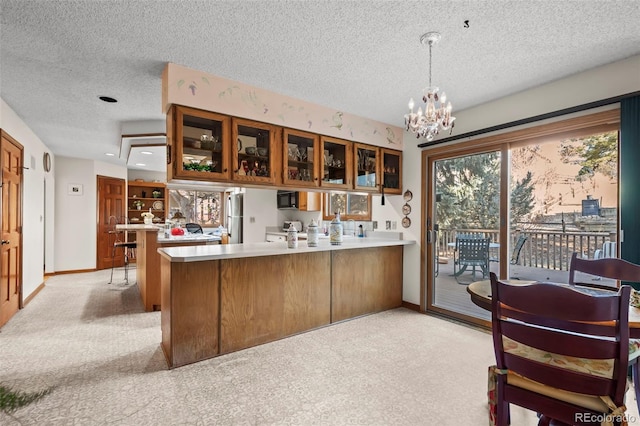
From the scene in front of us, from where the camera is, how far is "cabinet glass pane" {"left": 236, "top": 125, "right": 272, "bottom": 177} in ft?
10.2

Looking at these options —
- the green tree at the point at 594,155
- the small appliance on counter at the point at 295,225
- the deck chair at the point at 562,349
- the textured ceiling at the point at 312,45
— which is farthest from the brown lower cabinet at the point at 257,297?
the small appliance on counter at the point at 295,225

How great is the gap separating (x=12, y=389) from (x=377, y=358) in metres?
2.71

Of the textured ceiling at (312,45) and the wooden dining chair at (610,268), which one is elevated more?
the textured ceiling at (312,45)

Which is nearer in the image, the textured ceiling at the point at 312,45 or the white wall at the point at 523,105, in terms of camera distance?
the textured ceiling at the point at 312,45

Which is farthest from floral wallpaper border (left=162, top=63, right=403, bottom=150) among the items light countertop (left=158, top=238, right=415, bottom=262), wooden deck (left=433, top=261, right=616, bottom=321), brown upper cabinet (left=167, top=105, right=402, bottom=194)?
wooden deck (left=433, top=261, right=616, bottom=321)

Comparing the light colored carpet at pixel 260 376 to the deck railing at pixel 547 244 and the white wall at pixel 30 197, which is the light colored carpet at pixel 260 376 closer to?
the deck railing at pixel 547 244

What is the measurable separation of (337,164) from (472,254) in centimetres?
213

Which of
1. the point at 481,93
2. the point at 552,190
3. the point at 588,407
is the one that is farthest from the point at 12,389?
the point at 552,190

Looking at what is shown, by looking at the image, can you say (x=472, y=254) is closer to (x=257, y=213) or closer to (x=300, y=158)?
(x=300, y=158)

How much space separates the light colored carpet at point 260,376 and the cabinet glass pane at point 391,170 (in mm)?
1842

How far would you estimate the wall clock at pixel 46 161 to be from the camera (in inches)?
212

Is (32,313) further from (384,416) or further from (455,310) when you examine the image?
(455,310)

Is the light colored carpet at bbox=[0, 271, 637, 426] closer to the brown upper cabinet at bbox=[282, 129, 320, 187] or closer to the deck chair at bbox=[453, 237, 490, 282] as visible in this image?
the deck chair at bbox=[453, 237, 490, 282]

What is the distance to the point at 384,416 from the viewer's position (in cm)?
191
